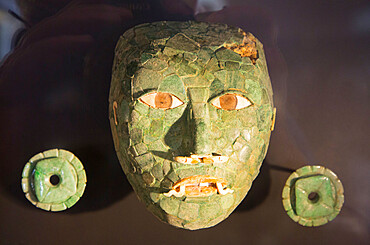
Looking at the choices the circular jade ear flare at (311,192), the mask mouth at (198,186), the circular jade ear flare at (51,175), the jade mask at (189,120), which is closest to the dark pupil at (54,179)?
the circular jade ear flare at (51,175)

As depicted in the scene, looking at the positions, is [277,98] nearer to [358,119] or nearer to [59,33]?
[358,119]

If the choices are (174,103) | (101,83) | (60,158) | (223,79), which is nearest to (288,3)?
(223,79)

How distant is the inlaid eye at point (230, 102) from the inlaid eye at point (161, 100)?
13cm

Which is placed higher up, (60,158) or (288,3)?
(288,3)

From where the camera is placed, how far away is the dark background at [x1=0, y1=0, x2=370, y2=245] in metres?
1.52

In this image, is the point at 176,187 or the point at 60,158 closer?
the point at 176,187

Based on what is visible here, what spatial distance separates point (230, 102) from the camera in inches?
48.4

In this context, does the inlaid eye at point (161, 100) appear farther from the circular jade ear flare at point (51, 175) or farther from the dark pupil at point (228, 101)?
the circular jade ear flare at point (51, 175)

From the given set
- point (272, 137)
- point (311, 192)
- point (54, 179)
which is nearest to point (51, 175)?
point (54, 179)

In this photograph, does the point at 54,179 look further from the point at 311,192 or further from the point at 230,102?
the point at 311,192

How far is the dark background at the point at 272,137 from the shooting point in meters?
1.52

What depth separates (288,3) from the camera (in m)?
1.54

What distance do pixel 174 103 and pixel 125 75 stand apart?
211mm

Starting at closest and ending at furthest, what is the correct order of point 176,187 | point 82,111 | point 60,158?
1. point 176,187
2. point 60,158
3. point 82,111
